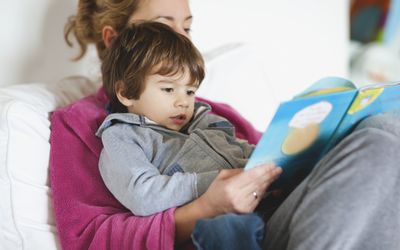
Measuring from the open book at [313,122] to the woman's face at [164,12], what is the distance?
0.47 meters

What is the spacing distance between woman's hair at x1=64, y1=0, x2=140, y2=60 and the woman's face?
19mm

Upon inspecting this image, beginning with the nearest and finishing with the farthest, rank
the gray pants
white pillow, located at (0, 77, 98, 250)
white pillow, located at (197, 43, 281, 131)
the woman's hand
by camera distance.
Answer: the gray pants, the woman's hand, white pillow, located at (0, 77, 98, 250), white pillow, located at (197, 43, 281, 131)

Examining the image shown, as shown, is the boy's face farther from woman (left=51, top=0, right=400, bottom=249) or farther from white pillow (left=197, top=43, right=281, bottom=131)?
white pillow (left=197, top=43, right=281, bottom=131)

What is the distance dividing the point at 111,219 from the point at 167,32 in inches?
15.7

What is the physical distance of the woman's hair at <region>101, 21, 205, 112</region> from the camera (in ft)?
3.24

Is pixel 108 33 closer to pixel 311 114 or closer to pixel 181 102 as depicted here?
pixel 181 102

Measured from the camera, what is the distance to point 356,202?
0.69m

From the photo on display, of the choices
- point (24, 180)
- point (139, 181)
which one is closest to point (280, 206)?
point (139, 181)

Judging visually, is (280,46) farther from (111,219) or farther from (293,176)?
(111,219)

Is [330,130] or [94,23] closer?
[330,130]

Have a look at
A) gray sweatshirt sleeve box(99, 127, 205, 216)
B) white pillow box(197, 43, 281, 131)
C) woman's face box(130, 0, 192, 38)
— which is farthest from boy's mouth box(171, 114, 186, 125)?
white pillow box(197, 43, 281, 131)

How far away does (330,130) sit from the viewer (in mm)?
832

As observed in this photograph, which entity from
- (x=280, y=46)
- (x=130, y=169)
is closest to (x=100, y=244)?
(x=130, y=169)

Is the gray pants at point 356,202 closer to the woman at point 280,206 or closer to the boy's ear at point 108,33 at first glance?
the woman at point 280,206
